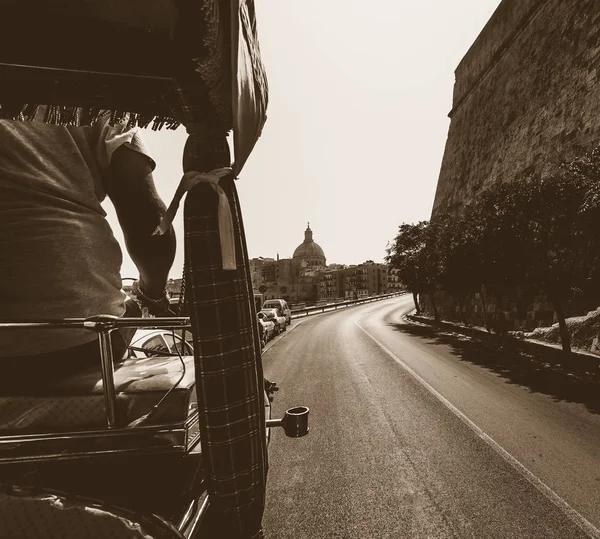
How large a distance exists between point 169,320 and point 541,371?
1181 centimetres

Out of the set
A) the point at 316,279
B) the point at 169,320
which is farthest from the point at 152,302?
the point at 316,279

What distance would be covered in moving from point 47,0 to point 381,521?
14.4 feet

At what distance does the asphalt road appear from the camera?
3395 millimetres

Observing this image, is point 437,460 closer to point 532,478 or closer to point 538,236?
point 532,478

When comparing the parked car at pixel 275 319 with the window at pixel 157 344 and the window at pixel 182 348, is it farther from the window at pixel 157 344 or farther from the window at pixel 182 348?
the window at pixel 157 344

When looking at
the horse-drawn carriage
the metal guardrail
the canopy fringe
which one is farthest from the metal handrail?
the metal guardrail

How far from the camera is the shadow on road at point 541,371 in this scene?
802cm

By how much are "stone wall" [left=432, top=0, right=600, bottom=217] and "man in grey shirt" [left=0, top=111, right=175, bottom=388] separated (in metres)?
13.0

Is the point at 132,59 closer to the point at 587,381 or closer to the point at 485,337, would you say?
the point at 587,381

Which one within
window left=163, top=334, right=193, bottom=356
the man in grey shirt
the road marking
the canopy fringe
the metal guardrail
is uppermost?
the canopy fringe

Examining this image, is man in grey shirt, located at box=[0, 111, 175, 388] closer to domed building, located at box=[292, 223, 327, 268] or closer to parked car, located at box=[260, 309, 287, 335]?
parked car, located at box=[260, 309, 287, 335]

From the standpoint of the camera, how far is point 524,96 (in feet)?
80.4

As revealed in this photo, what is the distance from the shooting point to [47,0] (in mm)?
1711

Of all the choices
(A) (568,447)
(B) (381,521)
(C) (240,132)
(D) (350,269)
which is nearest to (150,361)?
(C) (240,132)
